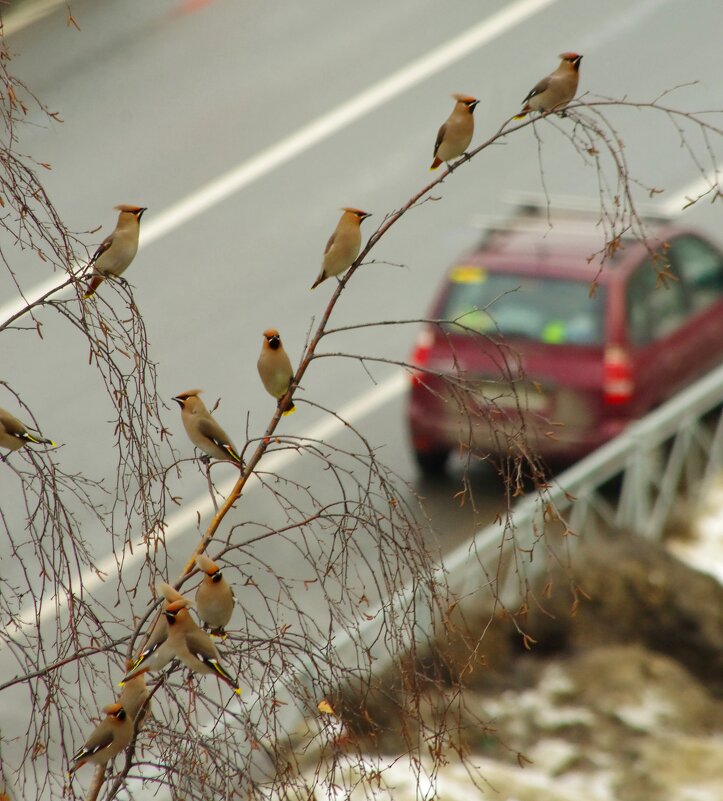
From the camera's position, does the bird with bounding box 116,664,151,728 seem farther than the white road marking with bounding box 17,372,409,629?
No

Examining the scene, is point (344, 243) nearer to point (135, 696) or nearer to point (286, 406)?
point (286, 406)

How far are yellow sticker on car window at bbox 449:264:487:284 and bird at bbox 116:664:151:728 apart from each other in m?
6.71

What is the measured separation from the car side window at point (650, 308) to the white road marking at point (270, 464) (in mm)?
1875

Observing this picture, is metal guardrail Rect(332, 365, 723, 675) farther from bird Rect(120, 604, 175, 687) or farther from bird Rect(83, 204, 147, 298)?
bird Rect(120, 604, 175, 687)

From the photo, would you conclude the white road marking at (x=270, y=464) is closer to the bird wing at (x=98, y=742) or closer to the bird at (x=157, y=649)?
the bird wing at (x=98, y=742)

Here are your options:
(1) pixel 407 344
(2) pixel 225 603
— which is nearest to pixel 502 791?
(2) pixel 225 603

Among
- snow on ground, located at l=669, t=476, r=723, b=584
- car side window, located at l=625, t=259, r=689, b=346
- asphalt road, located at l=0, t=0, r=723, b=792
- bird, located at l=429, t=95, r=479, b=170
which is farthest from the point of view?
asphalt road, located at l=0, t=0, r=723, b=792

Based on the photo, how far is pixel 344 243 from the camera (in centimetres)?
485

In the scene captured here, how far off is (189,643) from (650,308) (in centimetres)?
735

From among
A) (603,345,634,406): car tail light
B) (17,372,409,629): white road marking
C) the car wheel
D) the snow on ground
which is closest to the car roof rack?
(603,345,634,406): car tail light

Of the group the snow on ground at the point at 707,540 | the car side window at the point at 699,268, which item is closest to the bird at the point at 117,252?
the snow on ground at the point at 707,540

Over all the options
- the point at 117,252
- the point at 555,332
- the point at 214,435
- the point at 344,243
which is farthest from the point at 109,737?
the point at 555,332

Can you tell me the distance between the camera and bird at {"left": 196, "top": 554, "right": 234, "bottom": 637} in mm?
3729

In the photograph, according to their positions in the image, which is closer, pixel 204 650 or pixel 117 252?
pixel 204 650
